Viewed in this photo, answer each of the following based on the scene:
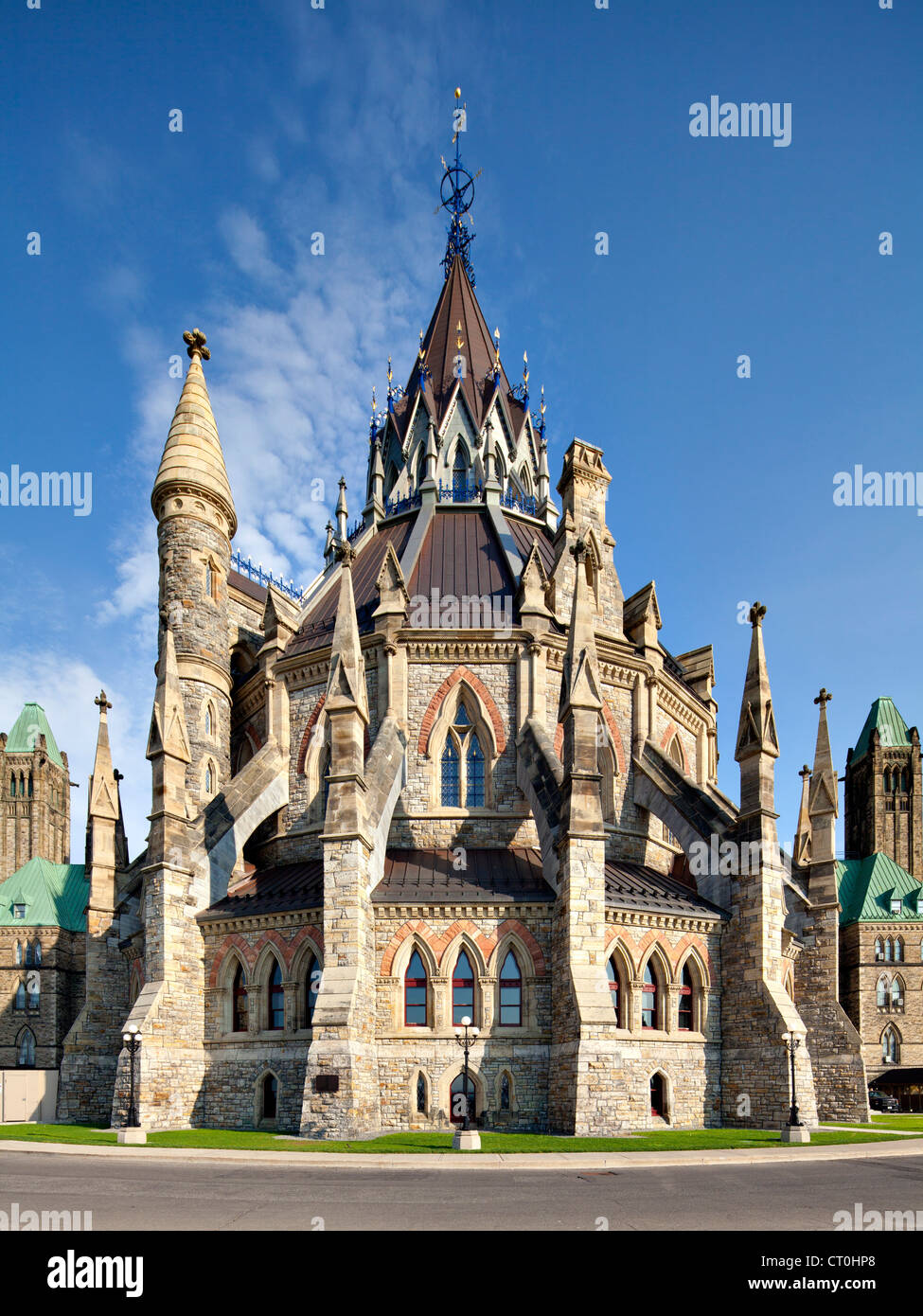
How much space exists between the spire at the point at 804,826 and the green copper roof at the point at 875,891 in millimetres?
25017

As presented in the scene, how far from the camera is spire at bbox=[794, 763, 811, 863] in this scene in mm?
39750

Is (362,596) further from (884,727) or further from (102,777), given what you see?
(884,727)

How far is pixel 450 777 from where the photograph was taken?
27531mm

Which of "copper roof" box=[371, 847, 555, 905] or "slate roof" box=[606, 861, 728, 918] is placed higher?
"copper roof" box=[371, 847, 555, 905]

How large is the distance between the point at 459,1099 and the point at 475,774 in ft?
29.2

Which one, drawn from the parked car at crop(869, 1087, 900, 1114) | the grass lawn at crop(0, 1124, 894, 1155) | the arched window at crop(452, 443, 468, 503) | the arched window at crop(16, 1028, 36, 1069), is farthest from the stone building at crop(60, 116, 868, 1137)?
the arched window at crop(16, 1028, 36, 1069)

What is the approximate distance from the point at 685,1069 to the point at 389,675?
44.1 feet

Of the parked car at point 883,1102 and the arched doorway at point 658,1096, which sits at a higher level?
the arched doorway at point 658,1096

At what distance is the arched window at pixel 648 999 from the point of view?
2394cm

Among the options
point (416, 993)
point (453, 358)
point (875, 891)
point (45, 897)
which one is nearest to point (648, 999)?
point (416, 993)

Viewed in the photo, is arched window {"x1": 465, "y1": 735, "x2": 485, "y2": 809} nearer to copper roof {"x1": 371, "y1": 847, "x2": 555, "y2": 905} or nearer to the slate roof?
copper roof {"x1": 371, "y1": 847, "x2": 555, "y2": 905}

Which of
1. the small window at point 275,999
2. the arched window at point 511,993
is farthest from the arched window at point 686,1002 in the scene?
the small window at point 275,999

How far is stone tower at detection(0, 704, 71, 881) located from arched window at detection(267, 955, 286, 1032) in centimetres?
5610

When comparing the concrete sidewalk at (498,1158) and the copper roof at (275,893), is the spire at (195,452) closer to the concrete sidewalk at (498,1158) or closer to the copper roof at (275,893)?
the copper roof at (275,893)
